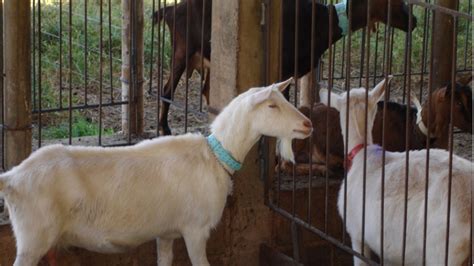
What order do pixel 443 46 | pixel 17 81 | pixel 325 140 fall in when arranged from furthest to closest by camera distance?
pixel 443 46 → pixel 325 140 → pixel 17 81

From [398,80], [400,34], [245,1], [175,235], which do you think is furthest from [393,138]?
[400,34]

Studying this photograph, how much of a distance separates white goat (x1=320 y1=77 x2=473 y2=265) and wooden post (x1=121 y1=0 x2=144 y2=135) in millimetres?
2178

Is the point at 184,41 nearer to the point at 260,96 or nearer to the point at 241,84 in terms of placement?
the point at 241,84

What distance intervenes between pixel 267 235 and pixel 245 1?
5.06 feet

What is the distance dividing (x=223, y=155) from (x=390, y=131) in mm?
2062

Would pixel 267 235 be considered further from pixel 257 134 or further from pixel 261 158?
pixel 257 134

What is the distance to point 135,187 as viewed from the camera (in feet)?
16.8

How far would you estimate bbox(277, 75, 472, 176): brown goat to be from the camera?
6621 mm

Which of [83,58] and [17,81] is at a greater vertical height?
[83,58]

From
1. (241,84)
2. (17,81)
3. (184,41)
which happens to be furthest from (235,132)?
(184,41)

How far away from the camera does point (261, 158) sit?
20.0 ft

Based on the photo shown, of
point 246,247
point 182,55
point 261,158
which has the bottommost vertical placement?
point 246,247

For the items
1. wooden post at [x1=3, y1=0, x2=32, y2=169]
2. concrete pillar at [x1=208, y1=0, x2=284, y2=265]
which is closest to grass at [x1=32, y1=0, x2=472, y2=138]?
wooden post at [x1=3, y1=0, x2=32, y2=169]

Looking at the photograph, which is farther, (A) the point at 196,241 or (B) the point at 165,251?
(B) the point at 165,251
